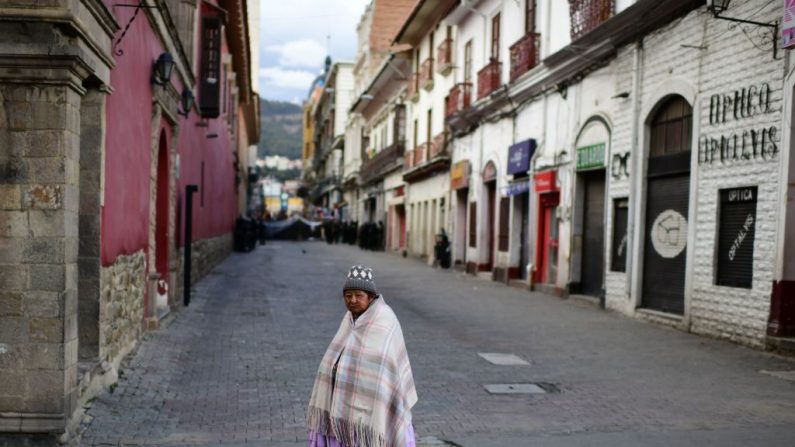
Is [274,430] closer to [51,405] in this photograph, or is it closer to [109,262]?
[51,405]

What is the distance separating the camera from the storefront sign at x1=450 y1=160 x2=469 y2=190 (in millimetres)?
26891

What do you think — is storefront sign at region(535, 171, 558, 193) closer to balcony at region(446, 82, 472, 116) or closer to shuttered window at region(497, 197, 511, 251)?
shuttered window at region(497, 197, 511, 251)

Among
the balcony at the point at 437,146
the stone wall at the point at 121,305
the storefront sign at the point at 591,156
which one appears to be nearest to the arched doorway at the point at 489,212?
the balcony at the point at 437,146

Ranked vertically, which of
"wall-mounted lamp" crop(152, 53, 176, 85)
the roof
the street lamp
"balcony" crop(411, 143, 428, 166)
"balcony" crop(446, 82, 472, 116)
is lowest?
"wall-mounted lamp" crop(152, 53, 176, 85)

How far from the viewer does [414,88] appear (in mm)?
35719

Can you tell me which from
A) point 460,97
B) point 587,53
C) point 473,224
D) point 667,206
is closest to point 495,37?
point 460,97

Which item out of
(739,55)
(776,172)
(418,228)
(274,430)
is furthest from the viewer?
(418,228)

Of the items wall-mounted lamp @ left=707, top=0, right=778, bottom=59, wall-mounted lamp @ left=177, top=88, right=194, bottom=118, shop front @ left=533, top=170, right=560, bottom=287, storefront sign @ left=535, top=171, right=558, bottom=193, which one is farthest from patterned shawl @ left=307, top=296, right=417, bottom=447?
storefront sign @ left=535, top=171, right=558, bottom=193

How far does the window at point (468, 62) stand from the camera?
26.5 m

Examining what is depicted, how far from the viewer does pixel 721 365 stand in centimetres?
952

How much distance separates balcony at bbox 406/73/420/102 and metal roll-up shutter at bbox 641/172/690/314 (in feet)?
71.6

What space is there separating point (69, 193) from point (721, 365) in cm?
739

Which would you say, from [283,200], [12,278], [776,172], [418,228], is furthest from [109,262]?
[283,200]

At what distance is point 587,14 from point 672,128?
388cm
